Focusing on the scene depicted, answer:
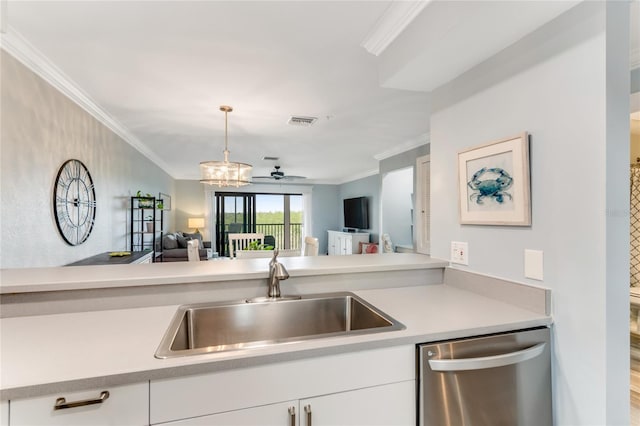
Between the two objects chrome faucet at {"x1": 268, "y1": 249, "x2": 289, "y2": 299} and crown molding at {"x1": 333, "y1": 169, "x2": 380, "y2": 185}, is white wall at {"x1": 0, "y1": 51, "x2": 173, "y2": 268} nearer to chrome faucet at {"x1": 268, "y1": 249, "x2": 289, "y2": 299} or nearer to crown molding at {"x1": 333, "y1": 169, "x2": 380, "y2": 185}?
chrome faucet at {"x1": 268, "y1": 249, "x2": 289, "y2": 299}

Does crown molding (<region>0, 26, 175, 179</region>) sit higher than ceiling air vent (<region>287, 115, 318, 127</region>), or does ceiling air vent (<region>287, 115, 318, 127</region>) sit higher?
ceiling air vent (<region>287, 115, 318, 127</region>)

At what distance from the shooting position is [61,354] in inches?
35.5

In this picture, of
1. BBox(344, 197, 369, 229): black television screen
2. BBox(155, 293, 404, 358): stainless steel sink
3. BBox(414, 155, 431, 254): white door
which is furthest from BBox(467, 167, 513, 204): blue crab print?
BBox(344, 197, 369, 229): black television screen

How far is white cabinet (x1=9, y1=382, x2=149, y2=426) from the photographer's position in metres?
0.76

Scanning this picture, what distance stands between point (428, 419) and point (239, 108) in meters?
3.08

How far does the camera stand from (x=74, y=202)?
8.96ft

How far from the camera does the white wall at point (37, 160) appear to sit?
1.95 metres

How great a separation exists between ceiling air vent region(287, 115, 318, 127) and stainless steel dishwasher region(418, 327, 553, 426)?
2.99m

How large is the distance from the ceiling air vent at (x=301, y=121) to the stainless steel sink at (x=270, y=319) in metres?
2.51

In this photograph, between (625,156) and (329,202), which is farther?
(329,202)

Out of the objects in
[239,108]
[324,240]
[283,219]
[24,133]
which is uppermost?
[239,108]

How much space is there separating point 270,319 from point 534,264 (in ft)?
3.94

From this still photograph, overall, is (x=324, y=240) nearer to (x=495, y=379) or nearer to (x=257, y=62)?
(x=257, y=62)

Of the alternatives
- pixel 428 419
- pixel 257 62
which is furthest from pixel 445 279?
pixel 257 62
